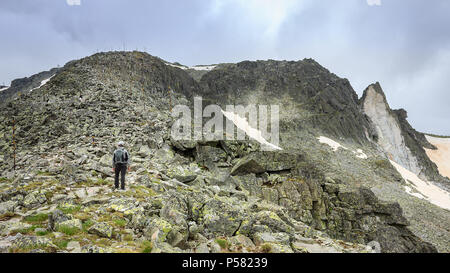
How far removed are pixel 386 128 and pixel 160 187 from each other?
88440 mm

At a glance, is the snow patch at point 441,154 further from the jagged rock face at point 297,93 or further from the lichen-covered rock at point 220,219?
the lichen-covered rock at point 220,219

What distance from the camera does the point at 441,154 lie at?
3536 inches

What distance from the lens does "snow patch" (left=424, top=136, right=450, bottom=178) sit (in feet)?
270

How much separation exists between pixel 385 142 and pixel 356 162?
103ft

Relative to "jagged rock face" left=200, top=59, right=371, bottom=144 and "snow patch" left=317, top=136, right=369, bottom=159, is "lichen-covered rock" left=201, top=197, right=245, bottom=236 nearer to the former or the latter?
"snow patch" left=317, top=136, right=369, bottom=159

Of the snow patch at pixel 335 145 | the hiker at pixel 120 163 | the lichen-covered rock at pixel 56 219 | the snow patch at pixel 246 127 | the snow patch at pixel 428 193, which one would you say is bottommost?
the snow patch at pixel 428 193

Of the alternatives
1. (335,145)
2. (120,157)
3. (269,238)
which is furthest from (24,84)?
(269,238)

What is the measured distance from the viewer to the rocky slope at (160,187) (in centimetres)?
802

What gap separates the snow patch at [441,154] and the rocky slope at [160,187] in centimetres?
4797

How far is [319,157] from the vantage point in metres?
52.2

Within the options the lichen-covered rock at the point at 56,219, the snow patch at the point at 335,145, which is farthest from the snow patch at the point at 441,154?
the lichen-covered rock at the point at 56,219

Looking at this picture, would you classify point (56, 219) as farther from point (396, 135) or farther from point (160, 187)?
point (396, 135)

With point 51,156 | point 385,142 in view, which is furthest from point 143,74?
point 385,142

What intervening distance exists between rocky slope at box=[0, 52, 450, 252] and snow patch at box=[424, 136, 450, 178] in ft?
157
